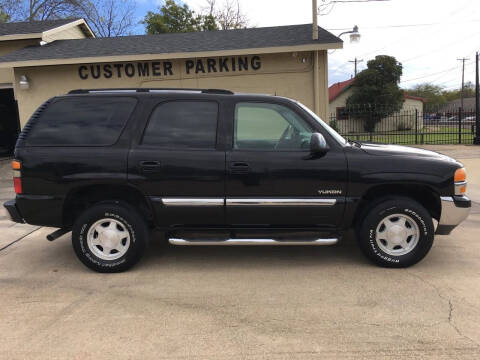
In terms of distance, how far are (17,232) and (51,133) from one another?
8.52ft

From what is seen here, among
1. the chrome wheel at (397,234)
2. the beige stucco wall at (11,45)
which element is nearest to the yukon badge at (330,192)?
the chrome wheel at (397,234)

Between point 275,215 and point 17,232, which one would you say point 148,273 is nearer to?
point 275,215

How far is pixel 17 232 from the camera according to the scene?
19.7 feet

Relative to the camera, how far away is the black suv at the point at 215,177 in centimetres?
407

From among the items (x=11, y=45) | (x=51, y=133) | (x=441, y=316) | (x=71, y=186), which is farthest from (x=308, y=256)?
(x=11, y=45)

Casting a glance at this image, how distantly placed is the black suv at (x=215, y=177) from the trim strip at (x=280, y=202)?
10mm

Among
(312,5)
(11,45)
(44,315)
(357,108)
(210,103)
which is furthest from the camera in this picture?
(357,108)

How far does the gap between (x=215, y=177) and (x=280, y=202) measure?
71cm

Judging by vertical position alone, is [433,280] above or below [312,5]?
below

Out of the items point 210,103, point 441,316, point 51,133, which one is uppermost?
point 210,103

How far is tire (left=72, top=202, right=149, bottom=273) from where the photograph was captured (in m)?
4.18

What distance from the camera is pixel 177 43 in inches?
478

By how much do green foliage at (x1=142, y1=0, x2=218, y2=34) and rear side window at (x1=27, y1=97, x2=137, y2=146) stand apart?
27.1 m

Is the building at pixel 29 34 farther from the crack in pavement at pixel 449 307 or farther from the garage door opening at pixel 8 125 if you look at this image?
the crack in pavement at pixel 449 307
